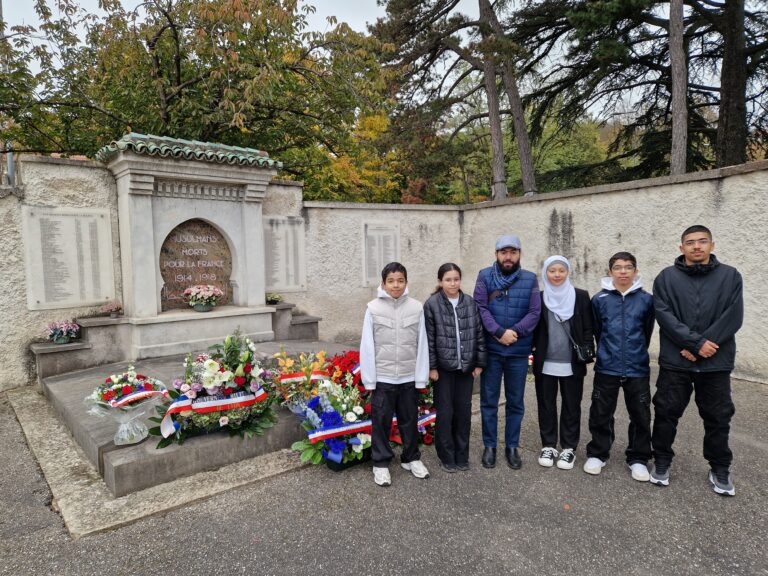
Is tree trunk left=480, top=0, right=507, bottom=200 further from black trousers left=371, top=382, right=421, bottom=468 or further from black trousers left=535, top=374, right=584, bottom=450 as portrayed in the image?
black trousers left=371, top=382, right=421, bottom=468

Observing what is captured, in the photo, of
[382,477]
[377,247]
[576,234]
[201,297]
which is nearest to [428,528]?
[382,477]

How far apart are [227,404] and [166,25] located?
633cm

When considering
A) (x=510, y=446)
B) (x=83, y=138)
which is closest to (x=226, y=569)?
(x=510, y=446)

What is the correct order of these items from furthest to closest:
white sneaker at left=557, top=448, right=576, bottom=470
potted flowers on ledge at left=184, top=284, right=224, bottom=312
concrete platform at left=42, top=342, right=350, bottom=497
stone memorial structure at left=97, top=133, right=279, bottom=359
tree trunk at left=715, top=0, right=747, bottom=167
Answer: tree trunk at left=715, top=0, right=747, bottom=167
potted flowers on ledge at left=184, top=284, right=224, bottom=312
stone memorial structure at left=97, top=133, right=279, bottom=359
white sneaker at left=557, top=448, right=576, bottom=470
concrete platform at left=42, top=342, right=350, bottom=497

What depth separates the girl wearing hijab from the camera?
3336 millimetres

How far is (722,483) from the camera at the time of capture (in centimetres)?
298

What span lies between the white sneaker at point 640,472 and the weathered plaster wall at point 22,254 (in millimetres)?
6073

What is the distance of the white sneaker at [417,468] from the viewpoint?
10.7ft

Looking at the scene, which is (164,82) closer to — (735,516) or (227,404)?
(227,404)

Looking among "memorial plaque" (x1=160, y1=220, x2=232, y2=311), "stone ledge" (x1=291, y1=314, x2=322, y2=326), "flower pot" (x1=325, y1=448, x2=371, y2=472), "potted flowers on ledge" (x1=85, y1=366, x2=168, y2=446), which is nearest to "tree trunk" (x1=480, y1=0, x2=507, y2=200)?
"stone ledge" (x1=291, y1=314, x2=322, y2=326)

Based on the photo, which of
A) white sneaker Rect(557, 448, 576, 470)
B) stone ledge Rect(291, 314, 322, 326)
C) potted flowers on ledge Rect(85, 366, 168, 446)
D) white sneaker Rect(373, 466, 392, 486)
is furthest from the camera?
stone ledge Rect(291, 314, 322, 326)

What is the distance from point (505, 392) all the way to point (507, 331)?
0.54 m

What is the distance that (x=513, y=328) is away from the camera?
3.35 metres

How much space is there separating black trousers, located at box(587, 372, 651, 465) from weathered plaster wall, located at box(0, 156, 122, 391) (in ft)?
19.0
